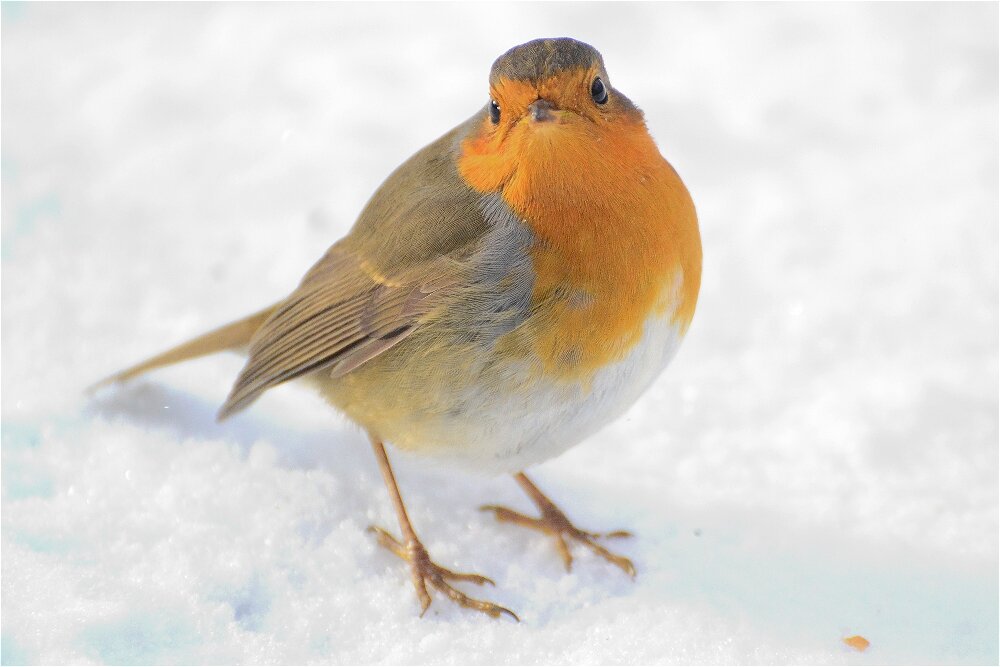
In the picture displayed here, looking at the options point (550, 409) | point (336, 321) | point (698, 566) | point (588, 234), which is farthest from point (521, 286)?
point (698, 566)

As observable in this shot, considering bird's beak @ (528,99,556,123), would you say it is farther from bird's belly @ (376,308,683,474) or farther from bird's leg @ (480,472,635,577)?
bird's leg @ (480,472,635,577)

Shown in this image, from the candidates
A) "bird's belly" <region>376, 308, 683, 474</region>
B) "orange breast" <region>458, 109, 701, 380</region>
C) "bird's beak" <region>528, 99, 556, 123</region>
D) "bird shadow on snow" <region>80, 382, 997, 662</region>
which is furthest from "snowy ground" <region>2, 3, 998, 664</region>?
"bird's beak" <region>528, 99, 556, 123</region>

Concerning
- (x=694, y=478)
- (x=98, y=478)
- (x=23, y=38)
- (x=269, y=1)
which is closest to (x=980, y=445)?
(x=694, y=478)

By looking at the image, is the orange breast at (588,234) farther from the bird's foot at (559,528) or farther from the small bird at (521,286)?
the bird's foot at (559,528)

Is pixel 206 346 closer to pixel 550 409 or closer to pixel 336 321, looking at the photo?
pixel 336 321

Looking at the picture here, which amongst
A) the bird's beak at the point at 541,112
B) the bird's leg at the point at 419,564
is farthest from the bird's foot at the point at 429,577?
the bird's beak at the point at 541,112

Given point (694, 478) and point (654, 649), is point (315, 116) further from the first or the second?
point (654, 649)
